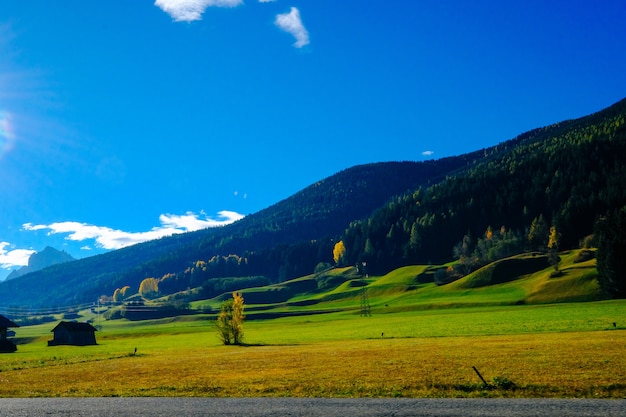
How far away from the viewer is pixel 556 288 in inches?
4754

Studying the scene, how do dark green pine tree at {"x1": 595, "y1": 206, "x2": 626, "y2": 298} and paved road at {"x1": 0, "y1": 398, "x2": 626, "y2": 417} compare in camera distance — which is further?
dark green pine tree at {"x1": 595, "y1": 206, "x2": 626, "y2": 298}

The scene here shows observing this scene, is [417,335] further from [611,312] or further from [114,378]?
[114,378]

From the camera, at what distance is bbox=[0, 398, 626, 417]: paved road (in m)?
18.7

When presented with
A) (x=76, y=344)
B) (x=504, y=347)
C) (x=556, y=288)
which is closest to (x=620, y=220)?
(x=556, y=288)

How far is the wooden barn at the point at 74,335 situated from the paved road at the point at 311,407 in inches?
3929

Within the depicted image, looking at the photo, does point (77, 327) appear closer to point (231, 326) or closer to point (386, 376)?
point (231, 326)

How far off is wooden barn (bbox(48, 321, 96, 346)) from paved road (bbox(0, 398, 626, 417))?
99.8 meters

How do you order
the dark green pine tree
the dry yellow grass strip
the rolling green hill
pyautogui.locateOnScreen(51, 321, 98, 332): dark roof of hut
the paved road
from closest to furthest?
the paved road < the dry yellow grass strip < the dark green pine tree < pyautogui.locateOnScreen(51, 321, 98, 332): dark roof of hut < the rolling green hill

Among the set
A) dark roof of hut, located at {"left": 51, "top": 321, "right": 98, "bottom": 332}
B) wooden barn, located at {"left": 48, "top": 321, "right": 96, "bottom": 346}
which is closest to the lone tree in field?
wooden barn, located at {"left": 48, "top": 321, "right": 96, "bottom": 346}

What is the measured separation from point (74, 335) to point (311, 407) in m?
112

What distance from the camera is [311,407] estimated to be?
20953 millimetres

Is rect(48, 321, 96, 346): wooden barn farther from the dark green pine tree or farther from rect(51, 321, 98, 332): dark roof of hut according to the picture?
the dark green pine tree

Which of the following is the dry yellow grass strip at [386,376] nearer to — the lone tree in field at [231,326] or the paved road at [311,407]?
the paved road at [311,407]

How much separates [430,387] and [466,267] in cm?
17720
